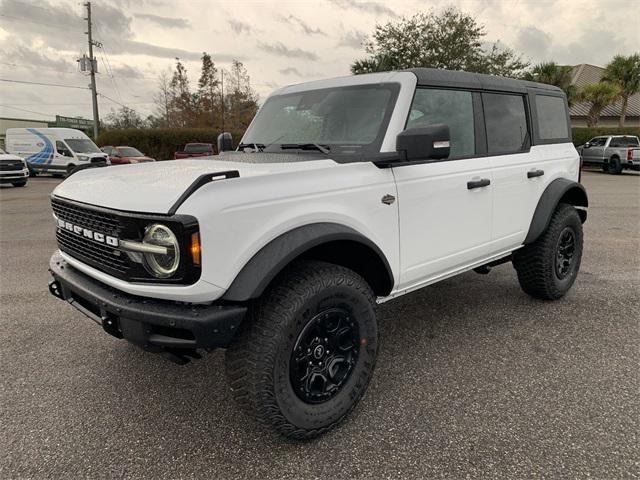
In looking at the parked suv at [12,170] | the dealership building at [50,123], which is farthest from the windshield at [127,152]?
the dealership building at [50,123]

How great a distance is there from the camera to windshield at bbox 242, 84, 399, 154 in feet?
9.37

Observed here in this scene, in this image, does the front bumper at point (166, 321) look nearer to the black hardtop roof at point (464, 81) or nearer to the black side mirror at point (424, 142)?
the black side mirror at point (424, 142)

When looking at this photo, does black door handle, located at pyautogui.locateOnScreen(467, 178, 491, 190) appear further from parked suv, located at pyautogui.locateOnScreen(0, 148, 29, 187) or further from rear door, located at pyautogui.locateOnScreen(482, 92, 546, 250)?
parked suv, located at pyautogui.locateOnScreen(0, 148, 29, 187)

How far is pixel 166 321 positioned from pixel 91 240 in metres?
0.73

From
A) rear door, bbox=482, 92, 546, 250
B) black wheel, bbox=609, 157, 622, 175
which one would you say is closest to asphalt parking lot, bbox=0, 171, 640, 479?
rear door, bbox=482, 92, 546, 250

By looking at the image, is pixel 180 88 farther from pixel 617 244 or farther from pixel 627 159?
pixel 617 244

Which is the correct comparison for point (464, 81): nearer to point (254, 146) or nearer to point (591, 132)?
point (254, 146)

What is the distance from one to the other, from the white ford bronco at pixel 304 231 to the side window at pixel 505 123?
0.7 inches

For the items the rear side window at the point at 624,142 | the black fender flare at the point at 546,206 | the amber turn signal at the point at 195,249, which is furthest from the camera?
the rear side window at the point at 624,142

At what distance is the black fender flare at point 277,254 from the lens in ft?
6.63

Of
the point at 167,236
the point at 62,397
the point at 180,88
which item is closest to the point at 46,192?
the point at 62,397

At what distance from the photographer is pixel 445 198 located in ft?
9.86

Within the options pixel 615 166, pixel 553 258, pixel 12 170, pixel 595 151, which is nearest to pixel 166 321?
pixel 553 258

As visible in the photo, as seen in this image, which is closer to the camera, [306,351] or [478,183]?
[306,351]
